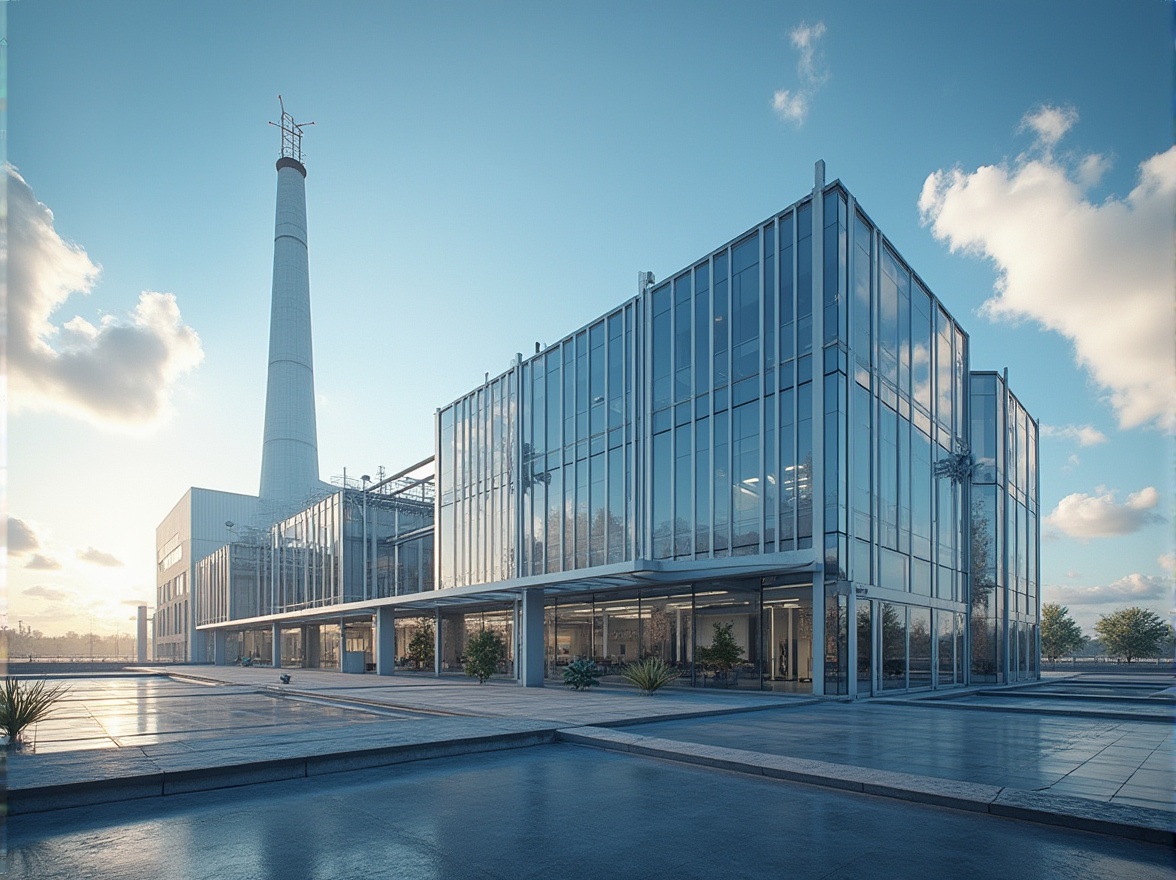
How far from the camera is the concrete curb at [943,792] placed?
26.0 ft

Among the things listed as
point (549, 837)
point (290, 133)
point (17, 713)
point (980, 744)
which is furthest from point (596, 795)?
point (290, 133)

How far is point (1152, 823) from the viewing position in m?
7.81

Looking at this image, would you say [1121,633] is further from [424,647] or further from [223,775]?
[223,775]

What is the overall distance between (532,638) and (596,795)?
2163 centimetres

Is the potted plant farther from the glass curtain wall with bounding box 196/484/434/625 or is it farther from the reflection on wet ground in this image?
the glass curtain wall with bounding box 196/484/434/625

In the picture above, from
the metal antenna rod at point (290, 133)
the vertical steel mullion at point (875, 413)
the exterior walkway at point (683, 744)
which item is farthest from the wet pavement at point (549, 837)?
the metal antenna rod at point (290, 133)

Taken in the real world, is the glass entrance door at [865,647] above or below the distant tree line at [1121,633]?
above

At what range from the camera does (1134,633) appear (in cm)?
6325

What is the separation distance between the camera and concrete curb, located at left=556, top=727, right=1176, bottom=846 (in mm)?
7934

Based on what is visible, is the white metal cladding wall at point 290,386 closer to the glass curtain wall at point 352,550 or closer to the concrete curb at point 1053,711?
the glass curtain wall at point 352,550

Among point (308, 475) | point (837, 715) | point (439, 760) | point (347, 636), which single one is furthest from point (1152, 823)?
point (308, 475)

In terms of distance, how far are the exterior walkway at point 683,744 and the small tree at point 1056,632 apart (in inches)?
2068

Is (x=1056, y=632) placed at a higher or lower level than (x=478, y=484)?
lower

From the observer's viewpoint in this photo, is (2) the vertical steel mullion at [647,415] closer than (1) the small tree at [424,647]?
Yes
